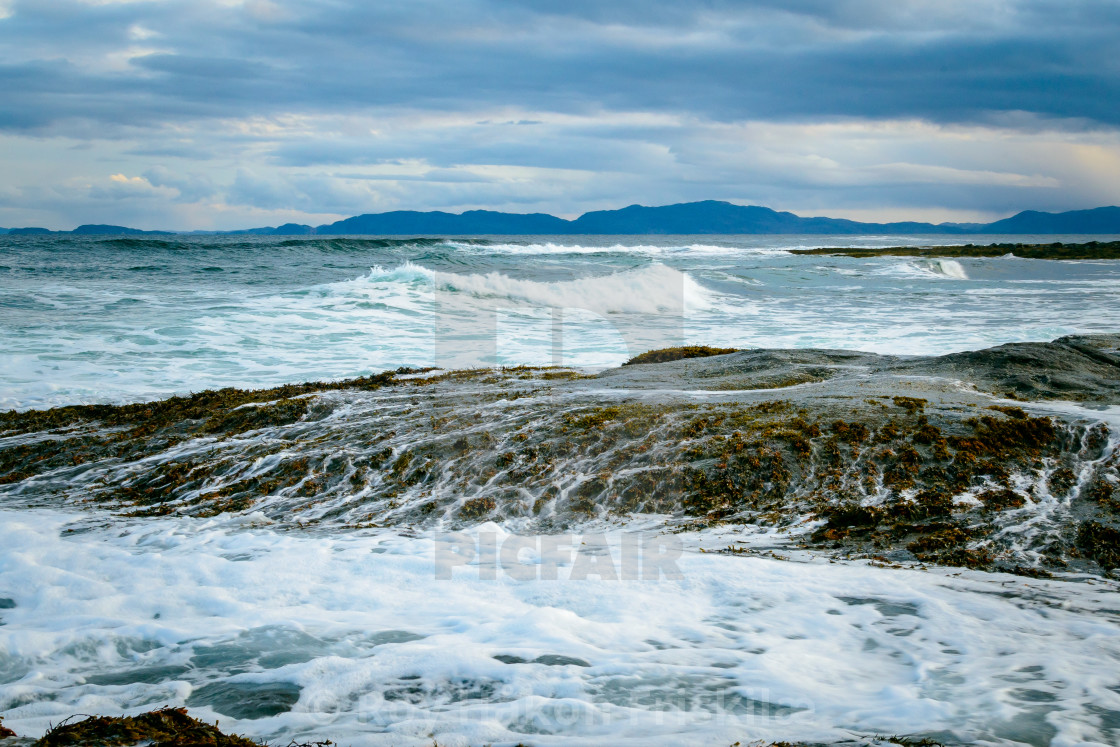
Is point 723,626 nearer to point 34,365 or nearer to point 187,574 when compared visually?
point 187,574

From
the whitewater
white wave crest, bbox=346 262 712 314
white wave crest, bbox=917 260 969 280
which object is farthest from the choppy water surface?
white wave crest, bbox=917 260 969 280

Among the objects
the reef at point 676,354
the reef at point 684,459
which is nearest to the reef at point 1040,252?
the reef at point 676,354

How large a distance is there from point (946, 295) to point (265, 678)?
28.9m

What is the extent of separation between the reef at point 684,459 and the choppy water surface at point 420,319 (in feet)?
12.4

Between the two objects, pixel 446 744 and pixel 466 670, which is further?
pixel 466 670

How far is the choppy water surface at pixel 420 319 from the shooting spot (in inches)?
484

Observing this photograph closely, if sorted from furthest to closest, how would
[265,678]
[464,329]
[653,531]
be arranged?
1. [464,329]
2. [653,531]
3. [265,678]

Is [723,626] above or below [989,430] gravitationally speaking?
→ below

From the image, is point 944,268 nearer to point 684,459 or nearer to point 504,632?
point 684,459

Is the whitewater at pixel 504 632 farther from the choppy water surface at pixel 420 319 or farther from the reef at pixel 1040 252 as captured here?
the reef at pixel 1040 252

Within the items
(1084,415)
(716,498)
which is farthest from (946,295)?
(716,498)

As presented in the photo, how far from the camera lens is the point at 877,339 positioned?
50.3ft

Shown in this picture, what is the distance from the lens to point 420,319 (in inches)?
728

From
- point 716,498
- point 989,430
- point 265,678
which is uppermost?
point 989,430
